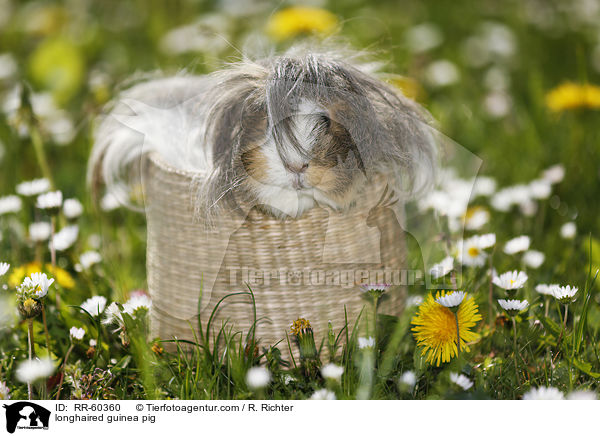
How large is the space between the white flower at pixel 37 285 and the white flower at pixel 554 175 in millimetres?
1757

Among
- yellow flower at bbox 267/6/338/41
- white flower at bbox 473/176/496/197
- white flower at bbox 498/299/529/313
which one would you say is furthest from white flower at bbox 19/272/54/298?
yellow flower at bbox 267/6/338/41

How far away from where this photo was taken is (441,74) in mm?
3303

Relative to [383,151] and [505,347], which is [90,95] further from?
[505,347]

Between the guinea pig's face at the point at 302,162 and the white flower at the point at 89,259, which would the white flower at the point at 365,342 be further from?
the white flower at the point at 89,259

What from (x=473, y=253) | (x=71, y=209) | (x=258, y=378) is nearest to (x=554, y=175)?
(x=473, y=253)

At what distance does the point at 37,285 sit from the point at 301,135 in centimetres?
71

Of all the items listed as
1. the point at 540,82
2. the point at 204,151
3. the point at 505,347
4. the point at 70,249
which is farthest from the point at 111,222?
the point at 540,82

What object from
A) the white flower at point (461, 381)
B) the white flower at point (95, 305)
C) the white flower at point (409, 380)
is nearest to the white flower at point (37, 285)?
the white flower at point (95, 305)

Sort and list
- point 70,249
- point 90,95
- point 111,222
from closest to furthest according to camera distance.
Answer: point 70,249, point 111,222, point 90,95

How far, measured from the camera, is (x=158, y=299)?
1694 mm

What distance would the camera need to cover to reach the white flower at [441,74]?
10.7 feet

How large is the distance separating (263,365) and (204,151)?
1.78 ft

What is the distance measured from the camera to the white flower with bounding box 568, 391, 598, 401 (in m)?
1.41
